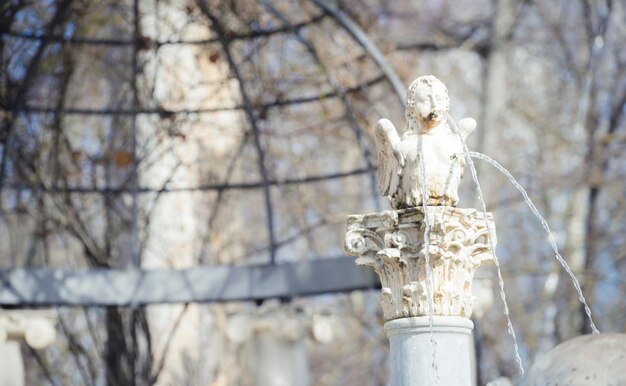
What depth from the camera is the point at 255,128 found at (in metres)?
16.2

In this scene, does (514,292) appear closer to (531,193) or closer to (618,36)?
(531,193)

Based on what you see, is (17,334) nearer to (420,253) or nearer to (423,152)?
(420,253)

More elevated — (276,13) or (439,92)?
(276,13)

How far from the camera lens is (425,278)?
31.9ft

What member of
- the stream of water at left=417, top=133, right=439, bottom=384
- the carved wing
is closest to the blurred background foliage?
the carved wing

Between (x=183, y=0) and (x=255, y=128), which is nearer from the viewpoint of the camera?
(x=255, y=128)

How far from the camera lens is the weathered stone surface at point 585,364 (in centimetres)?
793

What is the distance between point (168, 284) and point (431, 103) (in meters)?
5.95

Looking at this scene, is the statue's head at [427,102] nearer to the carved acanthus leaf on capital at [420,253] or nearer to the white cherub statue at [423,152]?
the white cherub statue at [423,152]

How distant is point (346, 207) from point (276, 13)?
1030cm

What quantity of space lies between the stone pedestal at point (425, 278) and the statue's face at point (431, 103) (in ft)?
2.11

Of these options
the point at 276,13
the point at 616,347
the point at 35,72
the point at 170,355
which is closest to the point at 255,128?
the point at 276,13

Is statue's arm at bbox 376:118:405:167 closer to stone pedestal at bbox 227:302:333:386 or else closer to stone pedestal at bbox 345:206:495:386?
stone pedestal at bbox 345:206:495:386

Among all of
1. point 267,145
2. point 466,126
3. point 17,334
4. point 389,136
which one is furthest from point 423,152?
point 267,145
